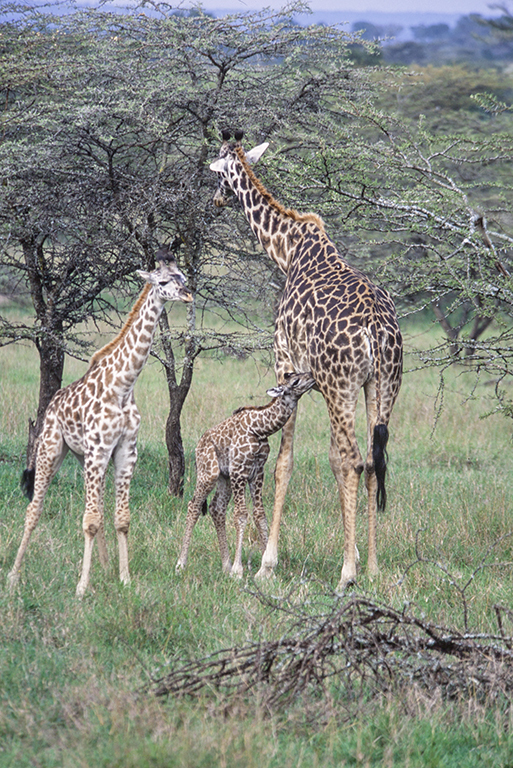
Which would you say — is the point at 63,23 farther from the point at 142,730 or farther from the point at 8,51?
the point at 142,730

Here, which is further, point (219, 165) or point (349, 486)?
point (219, 165)

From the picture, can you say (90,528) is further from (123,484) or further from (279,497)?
(279,497)

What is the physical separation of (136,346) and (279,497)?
1825 millimetres

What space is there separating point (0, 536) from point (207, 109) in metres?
4.53

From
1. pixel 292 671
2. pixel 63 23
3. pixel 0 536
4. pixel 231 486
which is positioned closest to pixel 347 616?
pixel 292 671

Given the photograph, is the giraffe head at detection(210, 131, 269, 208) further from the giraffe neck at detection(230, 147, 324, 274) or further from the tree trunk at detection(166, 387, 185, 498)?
the tree trunk at detection(166, 387, 185, 498)

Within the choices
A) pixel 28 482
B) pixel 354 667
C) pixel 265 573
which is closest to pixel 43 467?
pixel 28 482

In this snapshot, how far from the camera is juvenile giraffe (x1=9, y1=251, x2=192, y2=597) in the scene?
559 cm

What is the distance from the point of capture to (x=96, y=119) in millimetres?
7742

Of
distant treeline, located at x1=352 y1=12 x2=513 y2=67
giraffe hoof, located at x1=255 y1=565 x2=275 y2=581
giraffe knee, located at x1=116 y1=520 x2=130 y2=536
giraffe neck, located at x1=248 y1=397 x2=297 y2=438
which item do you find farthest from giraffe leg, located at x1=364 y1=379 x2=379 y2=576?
distant treeline, located at x1=352 y1=12 x2=513 y2=67

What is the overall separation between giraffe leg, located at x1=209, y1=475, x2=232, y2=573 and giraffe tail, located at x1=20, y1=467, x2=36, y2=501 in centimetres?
148

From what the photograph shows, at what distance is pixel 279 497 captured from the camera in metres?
6.55

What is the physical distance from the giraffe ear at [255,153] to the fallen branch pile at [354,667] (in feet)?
14.9

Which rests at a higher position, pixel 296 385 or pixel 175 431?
pixel 296 385
